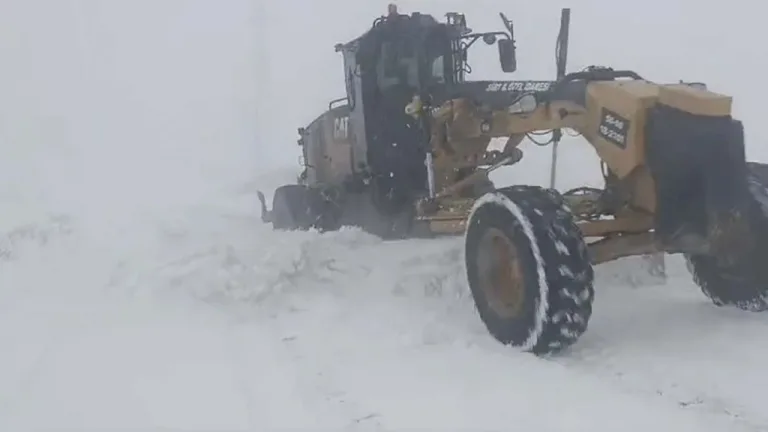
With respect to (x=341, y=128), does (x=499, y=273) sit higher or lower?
lower

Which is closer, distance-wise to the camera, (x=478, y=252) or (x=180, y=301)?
(x=478, y=252)

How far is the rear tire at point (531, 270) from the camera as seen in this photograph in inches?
A: 219

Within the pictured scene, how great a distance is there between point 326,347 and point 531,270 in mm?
1393

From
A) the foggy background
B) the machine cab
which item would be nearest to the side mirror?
the machine cab

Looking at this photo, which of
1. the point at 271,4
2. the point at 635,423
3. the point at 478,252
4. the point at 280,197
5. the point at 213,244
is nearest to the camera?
the point at 635,423

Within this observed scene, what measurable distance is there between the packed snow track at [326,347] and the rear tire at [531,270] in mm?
170

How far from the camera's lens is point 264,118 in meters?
26.8

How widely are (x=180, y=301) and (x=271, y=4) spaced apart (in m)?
27.2

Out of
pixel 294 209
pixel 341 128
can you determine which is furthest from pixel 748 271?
pixel 294 209

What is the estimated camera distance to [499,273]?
631 centimetres

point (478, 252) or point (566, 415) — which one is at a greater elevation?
point (478, 252)

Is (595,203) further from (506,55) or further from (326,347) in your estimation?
(506,55)

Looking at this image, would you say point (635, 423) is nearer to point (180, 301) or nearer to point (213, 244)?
point (180, 301)

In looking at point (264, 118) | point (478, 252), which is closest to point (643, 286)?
point (478, 252)
